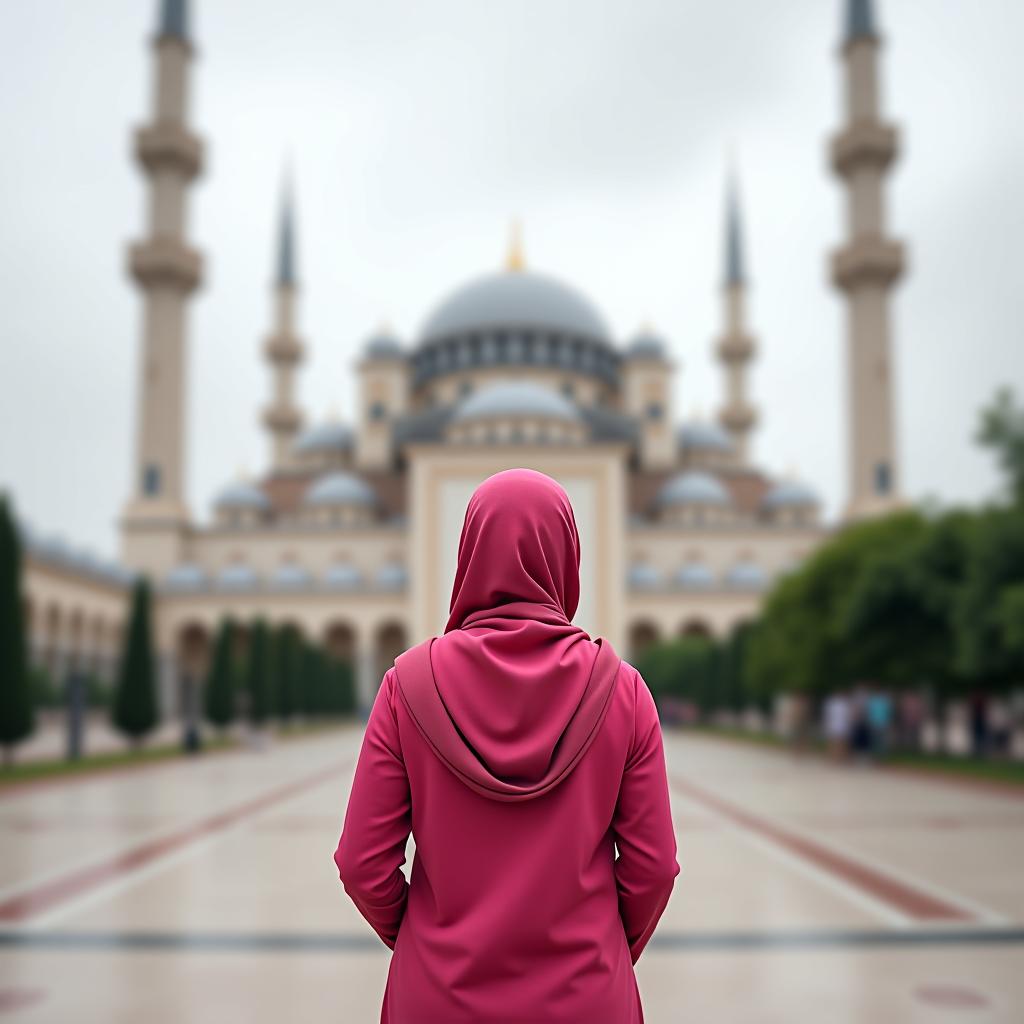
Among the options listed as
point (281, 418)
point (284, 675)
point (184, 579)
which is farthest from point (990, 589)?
point (281, 418)

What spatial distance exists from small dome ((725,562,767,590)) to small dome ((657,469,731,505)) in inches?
179

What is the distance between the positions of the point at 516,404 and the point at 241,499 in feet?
44.1

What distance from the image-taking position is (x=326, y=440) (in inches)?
2275

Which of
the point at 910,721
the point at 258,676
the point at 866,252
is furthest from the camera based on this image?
the point at 866,252

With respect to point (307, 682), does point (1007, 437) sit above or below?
above

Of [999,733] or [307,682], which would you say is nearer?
[999,733]

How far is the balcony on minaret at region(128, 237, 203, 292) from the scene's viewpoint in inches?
1518

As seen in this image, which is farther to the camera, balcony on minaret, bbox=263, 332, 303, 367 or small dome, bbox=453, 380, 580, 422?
balcony on minaret, bbox=263, 332, 303, 367

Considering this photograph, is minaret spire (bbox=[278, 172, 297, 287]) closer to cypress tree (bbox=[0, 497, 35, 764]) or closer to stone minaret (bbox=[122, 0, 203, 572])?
stone minaret (bbox=[122, 0, 203, 572])

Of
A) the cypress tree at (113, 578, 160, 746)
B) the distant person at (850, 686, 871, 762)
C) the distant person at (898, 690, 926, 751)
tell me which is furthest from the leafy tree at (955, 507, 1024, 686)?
the cypress tree at (113, 578, 160, 746)

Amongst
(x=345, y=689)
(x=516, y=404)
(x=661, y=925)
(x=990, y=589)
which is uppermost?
(x=516, y=404)

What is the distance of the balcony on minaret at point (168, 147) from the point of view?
37.8m

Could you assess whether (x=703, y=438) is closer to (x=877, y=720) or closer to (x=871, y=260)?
(x=871, y=260)

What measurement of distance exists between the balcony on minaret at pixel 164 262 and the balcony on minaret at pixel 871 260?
22.1 m
